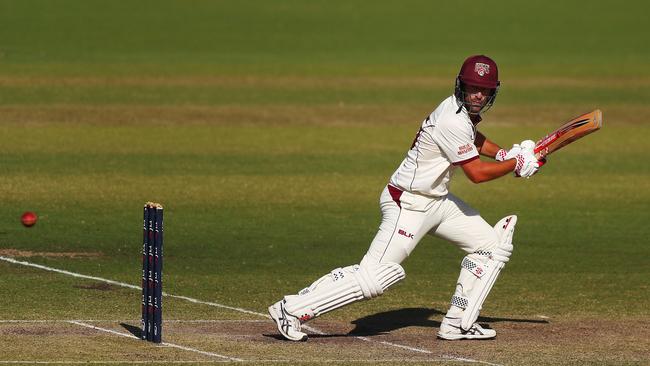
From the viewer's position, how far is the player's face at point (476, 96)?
980 centimetres

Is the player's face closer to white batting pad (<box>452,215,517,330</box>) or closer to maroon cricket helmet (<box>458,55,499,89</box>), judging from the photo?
maroon cricket helmet (<box>458,55,499,89</box>)

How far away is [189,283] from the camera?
40.5 feet

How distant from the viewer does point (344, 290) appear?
9.61 meters

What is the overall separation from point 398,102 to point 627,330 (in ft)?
62.6

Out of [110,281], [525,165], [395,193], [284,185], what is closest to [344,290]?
[395,193]

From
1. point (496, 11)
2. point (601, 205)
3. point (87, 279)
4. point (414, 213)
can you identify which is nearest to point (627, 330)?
point (414, 213)

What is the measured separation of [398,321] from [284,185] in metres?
8.42

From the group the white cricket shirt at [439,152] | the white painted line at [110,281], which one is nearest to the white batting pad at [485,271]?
the white cricket shirt at [439,152]

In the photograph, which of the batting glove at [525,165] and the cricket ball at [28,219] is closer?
the batting glove at [525,165]

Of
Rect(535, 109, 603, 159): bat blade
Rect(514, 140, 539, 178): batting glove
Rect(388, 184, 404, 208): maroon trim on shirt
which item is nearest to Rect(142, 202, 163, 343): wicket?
Rect(388, 184, 404, 208): maroon trim on shirt

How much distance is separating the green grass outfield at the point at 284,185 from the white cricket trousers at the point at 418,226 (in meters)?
0.68

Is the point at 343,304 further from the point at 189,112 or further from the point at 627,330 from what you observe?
the point at 189,112

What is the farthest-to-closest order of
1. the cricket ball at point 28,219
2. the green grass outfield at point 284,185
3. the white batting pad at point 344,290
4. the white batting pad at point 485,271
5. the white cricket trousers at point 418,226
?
→ the cricket ball at point 28,219 < the green grass outfield at point 284,185 < the white batting pad at point 485,271 < the white cricket trousers at point 418,226 < the white batting pad at point 344,290

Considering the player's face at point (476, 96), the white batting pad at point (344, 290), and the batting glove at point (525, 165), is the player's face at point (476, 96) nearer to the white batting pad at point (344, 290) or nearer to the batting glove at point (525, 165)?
the batting glove at point (525, 165)
